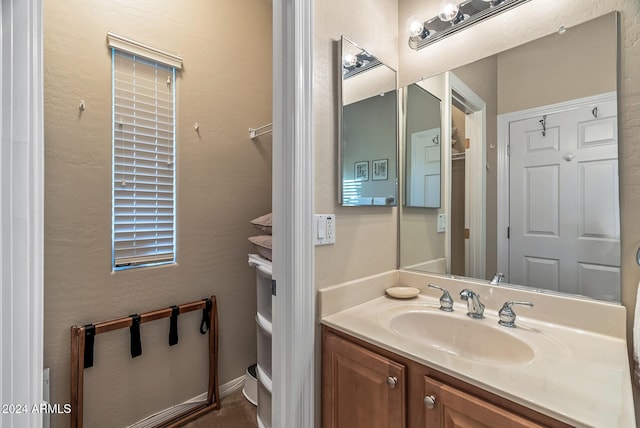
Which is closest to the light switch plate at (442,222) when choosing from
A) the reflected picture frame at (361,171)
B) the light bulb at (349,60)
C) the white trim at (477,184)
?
the white trim at (477,184)

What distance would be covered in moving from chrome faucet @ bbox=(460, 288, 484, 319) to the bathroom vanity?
3 centimetres

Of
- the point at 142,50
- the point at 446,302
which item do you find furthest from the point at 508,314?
the point at 142,50

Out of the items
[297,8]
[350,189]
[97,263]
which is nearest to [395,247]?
[350,189]

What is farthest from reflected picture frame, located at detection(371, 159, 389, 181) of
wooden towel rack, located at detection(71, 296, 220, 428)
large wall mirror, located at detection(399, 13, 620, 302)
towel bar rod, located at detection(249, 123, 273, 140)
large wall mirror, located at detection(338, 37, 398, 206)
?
wooden towel rack, located at detection(71, 296, 220, 428)

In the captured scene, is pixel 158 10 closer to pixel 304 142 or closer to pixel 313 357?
pixel 304 142

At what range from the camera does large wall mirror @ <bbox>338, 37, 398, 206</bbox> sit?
4.08 ft

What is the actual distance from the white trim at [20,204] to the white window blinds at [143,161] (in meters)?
1.04

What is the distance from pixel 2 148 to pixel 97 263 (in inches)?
44.1

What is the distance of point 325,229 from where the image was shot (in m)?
1.16

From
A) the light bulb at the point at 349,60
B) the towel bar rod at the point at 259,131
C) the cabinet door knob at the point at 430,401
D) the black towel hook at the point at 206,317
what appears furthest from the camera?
the towel bar rod at the point at 259,131

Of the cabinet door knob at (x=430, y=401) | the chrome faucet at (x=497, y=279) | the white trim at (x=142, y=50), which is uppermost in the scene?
the white trim at (x=142, y=50)

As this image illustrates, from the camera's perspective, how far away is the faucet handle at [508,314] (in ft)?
3.45

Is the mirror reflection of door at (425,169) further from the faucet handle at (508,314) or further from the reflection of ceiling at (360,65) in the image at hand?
the faucet handle at (508,314)

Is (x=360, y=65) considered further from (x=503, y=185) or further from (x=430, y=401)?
(x=430, y=401)
